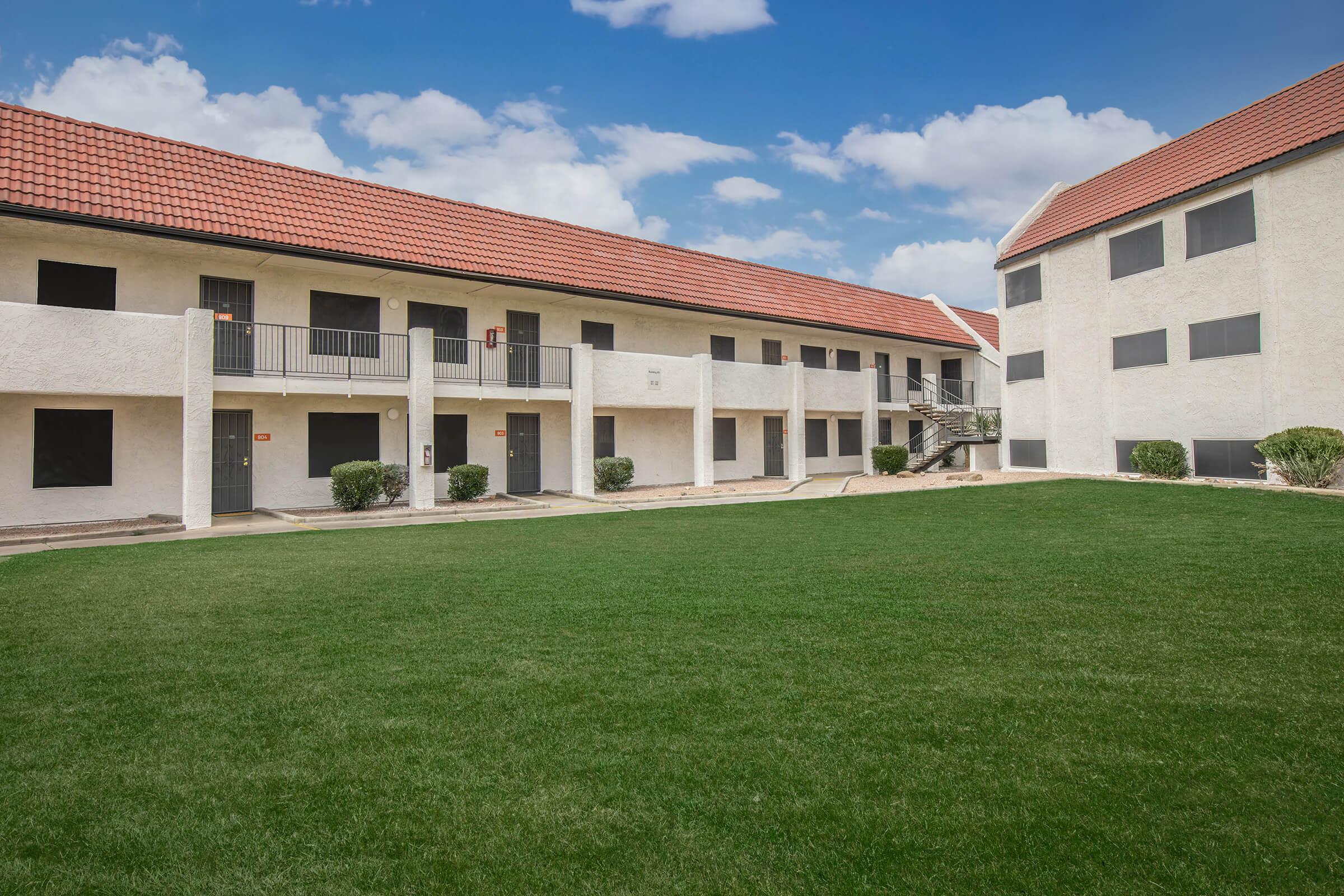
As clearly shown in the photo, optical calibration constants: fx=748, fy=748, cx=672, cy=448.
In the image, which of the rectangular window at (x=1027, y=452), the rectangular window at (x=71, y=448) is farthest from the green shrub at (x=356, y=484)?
the rectangular window at (x=1027, y=452)

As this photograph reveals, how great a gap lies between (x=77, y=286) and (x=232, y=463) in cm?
482

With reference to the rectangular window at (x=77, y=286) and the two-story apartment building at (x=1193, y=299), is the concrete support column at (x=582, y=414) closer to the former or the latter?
the rectangular window at (x=77, y=286)

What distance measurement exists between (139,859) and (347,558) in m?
8.01

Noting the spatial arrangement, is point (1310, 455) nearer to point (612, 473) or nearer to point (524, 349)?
point (612, 473)

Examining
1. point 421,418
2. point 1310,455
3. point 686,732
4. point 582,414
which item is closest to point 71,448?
point 421,418

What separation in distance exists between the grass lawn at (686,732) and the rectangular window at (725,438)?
18.4m

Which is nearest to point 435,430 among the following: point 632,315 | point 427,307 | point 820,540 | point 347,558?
point 427,307

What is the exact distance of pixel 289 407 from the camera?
61.2 feet

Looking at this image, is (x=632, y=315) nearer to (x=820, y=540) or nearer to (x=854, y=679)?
(x=820, y=540)

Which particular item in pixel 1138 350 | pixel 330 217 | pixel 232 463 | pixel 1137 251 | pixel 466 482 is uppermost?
pixel 1137 251

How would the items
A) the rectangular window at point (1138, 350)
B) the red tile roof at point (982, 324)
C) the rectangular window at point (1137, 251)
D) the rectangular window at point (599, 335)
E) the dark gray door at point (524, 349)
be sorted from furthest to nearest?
the red tile roof at point (982, 324), the rectangular window at point (599, 335), the rectangular window at point (1137, 251), the rectangular window at point (1138, 350), the dark gray door at point (524, 349)

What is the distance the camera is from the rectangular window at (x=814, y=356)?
30.7 metres

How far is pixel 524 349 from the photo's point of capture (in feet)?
73.3

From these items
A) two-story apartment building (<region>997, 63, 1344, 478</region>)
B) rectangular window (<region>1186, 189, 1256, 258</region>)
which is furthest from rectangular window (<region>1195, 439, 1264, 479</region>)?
rectangular window (<region>1186, 189, 1256, 258</region>)
